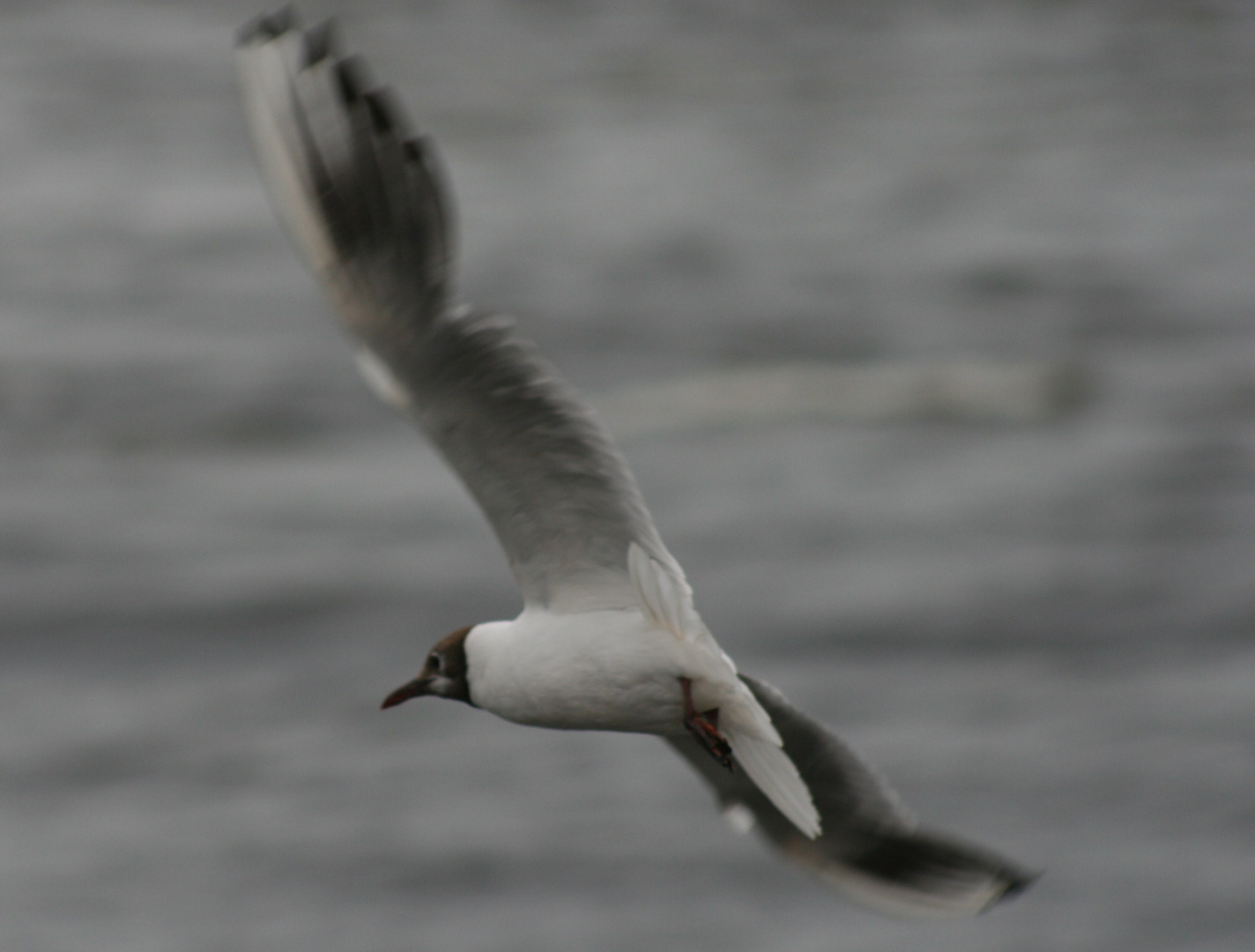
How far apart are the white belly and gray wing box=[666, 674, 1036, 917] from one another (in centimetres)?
66

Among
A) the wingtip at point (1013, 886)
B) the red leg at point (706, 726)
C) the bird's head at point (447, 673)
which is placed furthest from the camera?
the wingtip at point (1013, 886)

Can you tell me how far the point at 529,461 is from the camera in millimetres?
4727

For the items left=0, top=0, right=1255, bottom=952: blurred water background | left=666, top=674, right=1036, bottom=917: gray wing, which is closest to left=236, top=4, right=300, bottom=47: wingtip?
left=666, top=674, right=1036, bottom=917: gray wing

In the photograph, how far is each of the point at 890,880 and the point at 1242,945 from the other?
11883mm

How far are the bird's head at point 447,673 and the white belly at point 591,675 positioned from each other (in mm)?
205

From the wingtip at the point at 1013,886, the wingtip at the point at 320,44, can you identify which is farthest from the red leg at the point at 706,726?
the wingtip at the point at 320,44

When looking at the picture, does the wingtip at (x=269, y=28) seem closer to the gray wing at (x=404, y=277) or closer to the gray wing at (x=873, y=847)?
the gray wing at (x=404, y=277)

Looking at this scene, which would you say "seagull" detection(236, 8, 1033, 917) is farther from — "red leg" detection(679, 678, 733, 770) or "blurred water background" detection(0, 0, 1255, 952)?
"blurred water background" detection(0, 0, 1255, 952)

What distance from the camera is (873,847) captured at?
575 cm

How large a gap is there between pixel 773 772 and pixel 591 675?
49 centimetres

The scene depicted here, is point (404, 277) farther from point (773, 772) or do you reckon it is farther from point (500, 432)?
point (773, 772)

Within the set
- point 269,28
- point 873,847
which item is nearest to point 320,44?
point 269,28

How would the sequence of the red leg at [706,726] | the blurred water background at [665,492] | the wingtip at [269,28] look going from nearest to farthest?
the wingtip at [269,28], the red leg at [706,726], the blurred water background at [665,492]

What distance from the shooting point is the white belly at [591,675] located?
468cm
